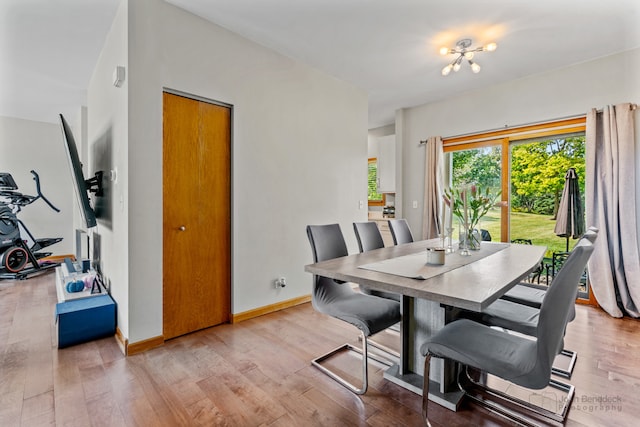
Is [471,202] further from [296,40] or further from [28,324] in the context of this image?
[28,324]

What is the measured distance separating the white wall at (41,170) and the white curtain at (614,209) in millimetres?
7707

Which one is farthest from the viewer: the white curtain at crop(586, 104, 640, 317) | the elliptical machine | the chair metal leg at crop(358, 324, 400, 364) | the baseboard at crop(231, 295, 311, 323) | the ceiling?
the elliptical machine

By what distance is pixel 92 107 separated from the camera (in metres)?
3.91

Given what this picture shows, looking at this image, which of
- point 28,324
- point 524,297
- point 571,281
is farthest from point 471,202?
point 28,324

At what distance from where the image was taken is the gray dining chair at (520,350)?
3.87 feet

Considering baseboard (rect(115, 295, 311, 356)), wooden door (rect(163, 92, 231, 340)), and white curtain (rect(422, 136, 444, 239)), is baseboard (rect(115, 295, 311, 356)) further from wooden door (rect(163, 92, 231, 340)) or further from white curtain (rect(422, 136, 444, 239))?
white curtain (rect(422, 136, 444, 239))

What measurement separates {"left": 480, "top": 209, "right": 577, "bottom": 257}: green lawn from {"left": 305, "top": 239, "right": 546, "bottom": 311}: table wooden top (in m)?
2.05

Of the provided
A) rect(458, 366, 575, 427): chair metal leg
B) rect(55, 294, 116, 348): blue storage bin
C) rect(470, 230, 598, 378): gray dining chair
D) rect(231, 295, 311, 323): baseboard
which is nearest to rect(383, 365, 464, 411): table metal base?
rect(458, 366, 575, 427): chair metal leg

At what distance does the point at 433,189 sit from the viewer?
464cm

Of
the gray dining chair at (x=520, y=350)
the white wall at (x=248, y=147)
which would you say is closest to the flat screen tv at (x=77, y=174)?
the white wall at (x=248, y=147)

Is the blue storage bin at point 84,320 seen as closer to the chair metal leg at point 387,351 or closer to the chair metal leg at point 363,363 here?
the chair metal leg at point 363,363

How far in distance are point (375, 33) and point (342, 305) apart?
98.5 inches

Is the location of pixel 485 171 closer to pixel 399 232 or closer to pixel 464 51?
pixel 464 51

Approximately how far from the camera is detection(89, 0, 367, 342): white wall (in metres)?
2.34
